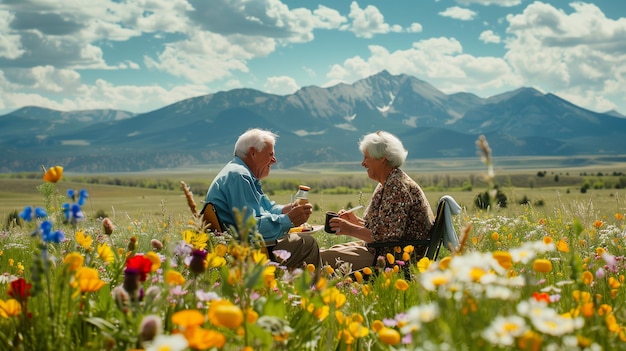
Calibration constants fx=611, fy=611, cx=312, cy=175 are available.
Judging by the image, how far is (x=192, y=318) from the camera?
4.36 ft

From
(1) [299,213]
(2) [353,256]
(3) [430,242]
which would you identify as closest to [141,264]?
(1) [299,213]

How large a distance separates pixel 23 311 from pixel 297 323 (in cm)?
97

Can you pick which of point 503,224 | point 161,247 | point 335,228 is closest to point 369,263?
point 335,228

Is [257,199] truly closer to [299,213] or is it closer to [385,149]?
[299,213]

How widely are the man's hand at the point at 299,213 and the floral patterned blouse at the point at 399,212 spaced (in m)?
0.71

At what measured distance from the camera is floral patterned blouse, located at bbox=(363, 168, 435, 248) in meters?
5.79

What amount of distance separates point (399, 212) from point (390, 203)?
121 mm

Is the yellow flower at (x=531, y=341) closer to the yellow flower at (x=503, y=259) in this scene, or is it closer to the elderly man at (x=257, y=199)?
the yellow flower at (x=503, y=259)

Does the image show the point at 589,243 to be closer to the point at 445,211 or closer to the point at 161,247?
the point at 445,211

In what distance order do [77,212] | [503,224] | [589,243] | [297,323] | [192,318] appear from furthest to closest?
[503,224]
[589,243]
[297,323]
[77,212]
[192,318]

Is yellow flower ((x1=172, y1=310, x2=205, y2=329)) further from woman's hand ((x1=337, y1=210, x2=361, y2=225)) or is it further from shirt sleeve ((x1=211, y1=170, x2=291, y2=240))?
woman's hand ((x1=337, y1=210, x2=361, y2=225))

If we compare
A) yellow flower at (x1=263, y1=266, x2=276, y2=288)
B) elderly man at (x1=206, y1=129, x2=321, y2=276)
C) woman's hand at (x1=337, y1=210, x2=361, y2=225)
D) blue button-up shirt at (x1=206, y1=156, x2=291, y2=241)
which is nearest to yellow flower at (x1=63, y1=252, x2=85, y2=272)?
yellow flower at (x1=263, y1=266, x2=276, y2=288)

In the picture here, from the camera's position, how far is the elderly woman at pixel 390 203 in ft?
19.0

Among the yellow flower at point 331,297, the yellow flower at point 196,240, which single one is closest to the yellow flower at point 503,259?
Answer: the yellow flower at point 331,297
